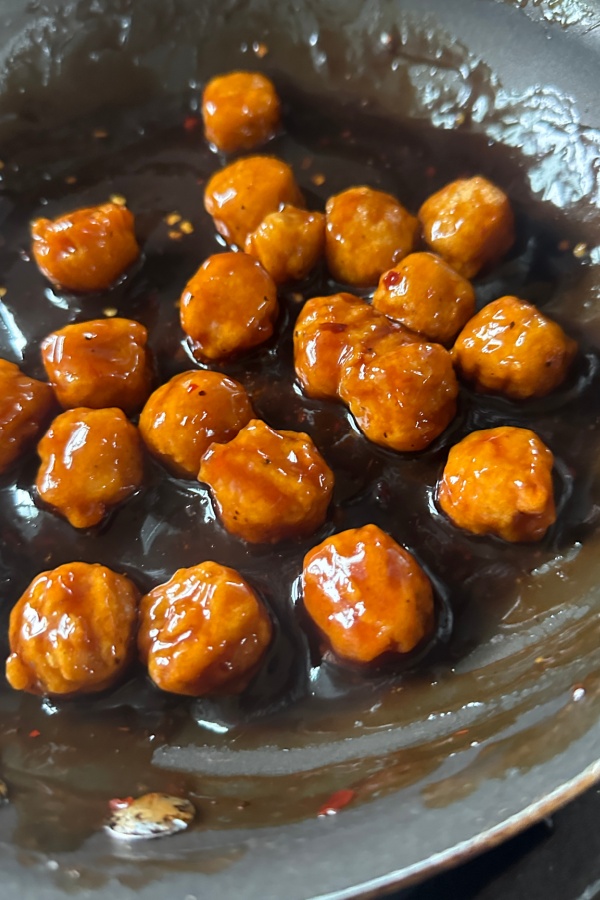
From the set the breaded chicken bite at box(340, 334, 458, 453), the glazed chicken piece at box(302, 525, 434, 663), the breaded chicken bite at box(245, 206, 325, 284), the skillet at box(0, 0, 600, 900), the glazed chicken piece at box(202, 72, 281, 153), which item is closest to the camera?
the skillet at box(0, 0, 600, 900)

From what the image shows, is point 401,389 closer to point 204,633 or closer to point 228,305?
point 228,305

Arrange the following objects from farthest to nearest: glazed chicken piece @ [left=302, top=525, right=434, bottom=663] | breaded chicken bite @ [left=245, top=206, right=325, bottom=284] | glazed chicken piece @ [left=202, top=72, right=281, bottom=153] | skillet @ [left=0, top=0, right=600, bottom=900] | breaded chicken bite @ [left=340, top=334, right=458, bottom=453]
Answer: glazed chicken piece @ [left=202, top=72, right=281, bottom=153] < breaded chicken bite @ [left=245, top=206, right=325, bottom=284] < breaded chicken bite @ [left=340, top=334, right=458, bottom=453] < glazed chicken piece @ [left=302, top=525, right=434, bottom=663] < skillet @ [left=0, top=0, right=600, bottom=900]

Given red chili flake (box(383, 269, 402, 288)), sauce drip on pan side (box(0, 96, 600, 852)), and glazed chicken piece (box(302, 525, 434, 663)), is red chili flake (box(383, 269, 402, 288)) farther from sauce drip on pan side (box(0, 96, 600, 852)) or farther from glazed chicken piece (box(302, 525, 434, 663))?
glazed chicken piece (box(302, 525, 434, 663))

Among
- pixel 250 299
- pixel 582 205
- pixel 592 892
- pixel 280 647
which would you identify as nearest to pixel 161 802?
pixel 280 647

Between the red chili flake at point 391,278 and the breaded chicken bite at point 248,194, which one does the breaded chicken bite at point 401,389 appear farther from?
the breaded chicken bite at point 248,194

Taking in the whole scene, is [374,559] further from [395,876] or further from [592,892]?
[592,892]

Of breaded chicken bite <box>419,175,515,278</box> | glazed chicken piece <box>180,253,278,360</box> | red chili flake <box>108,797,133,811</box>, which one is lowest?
red chili flake <box>108,797,133,811</box>

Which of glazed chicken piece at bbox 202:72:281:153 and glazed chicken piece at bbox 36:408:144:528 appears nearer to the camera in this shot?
glazed chicken piece at bbox 36:408:144:528

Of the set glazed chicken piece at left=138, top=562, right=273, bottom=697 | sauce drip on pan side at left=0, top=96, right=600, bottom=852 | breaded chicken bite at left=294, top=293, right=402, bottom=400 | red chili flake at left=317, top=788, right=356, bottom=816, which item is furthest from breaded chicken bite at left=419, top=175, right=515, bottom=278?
red chili flake at left=317, top=788, right=356, bottom=816
